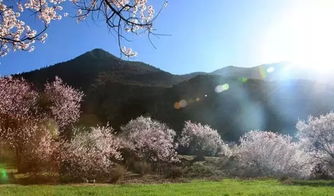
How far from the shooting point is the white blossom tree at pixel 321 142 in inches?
1662

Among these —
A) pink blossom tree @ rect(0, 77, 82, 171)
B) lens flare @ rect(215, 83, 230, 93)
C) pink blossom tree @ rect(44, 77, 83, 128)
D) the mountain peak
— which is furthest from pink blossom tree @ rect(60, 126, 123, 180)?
the mountain peak

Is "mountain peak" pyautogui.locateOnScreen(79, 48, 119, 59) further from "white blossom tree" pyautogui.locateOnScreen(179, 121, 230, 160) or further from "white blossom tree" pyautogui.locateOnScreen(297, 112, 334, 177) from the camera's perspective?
"white blossom tree" pyautogui.locateOnScreen(297, 112, 334, 177)

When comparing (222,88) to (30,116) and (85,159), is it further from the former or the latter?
(85,159)

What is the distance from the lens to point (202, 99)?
124500mm

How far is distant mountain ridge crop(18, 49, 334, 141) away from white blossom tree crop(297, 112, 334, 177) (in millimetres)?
58993

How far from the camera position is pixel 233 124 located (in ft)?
367

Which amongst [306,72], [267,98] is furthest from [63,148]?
[306,72]

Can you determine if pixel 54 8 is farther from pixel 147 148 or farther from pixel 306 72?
pixel 306 72

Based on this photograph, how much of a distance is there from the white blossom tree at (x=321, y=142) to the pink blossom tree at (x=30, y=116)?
1006 inches

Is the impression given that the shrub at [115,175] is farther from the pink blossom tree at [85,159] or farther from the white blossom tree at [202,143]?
the white blossom tree at [202,143]

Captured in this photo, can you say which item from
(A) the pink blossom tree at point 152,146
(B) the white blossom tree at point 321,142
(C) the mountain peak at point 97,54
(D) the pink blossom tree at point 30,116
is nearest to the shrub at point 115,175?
(D) the pink blossom tree at point 30,116

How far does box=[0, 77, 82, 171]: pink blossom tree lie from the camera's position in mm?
35531

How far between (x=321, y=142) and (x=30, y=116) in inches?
1172

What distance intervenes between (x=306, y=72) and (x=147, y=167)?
13049 centimetres
